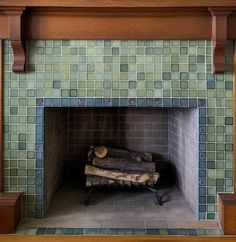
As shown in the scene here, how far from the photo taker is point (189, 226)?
2.15 metres

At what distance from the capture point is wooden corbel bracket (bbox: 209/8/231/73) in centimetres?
207

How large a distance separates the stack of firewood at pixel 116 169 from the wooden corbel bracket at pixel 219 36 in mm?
910

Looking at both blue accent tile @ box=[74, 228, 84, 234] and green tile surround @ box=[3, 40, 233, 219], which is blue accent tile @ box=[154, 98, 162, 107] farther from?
blue accent tile @ box=[74, 228, 84, 234]

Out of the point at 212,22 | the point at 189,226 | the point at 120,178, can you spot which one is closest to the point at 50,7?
the point at 212,22

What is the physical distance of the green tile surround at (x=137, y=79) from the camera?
7.15 feet

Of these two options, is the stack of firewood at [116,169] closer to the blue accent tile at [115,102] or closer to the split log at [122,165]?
the split log at [122,165]

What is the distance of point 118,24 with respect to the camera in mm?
2143

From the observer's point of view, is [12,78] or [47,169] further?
[47,169]

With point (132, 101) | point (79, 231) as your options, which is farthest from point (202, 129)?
point (79, 231)

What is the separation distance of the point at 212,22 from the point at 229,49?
0.20 m

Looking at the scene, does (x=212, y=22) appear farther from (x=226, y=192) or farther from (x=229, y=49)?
(x=226, y=192)

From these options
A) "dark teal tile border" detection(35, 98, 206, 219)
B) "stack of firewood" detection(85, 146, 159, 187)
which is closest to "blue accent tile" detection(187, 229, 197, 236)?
"dark teal tile border" detection(35, 98, 206, 219)

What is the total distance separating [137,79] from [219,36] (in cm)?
54

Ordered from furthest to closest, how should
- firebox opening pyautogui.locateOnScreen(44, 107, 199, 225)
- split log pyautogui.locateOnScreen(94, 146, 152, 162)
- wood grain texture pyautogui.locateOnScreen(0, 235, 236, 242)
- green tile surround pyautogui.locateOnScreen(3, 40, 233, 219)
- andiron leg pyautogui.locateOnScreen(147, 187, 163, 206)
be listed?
firebox opening pyautogui.locateOnScreen(44, 107, 199, 225) < split log pyautogui.locateOnScreen(94, 146, 152, 162) < andiron leg pyautogui.locateOnScreen(147, 187, 163, 206) < green tile surround pyautogui.locateOnScreen(3, 40, 233, 219) < wood grain texture pyautogui.locateOnScreen(0, 235, 236, 242)
